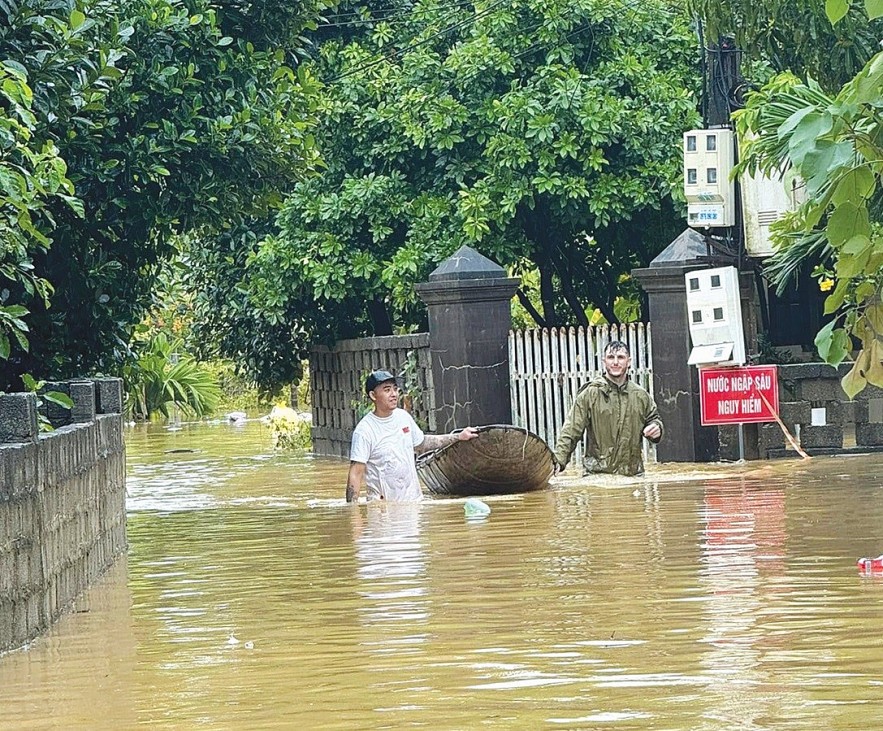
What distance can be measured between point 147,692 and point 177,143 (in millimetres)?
6868

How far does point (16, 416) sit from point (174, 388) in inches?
1147

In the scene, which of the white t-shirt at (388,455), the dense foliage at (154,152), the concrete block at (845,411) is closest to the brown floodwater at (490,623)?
the white t-shirt at (388,455)

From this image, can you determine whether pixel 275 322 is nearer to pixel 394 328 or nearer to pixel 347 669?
pixel 394 328

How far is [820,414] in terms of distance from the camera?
18078 millimetres

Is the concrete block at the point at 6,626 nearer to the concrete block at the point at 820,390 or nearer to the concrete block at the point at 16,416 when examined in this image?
the concrete block at the point at 16,416

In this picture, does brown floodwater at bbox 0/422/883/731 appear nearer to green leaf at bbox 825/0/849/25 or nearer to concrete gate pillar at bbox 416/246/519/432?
green leaf at bbox 825/0/849/25

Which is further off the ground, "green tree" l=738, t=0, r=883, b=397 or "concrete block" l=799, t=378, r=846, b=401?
"green tree" l=738, t=0, r=883, b=397

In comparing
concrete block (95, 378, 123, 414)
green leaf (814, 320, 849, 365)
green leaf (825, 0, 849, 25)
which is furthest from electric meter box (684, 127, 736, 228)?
green leaf (825, 0, 849, 25)

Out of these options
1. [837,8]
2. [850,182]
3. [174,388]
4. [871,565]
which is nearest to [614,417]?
[871,565]

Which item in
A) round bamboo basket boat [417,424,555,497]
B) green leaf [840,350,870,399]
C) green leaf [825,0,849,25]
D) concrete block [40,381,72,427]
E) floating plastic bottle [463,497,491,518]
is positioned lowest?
floating plastic bottle [463,497,491,518]

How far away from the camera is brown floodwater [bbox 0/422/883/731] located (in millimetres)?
6043

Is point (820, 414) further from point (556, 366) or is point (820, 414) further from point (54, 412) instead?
point (54, 412)

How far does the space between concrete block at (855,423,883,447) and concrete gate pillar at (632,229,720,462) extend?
1617mm

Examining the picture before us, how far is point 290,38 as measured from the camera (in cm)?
1430
